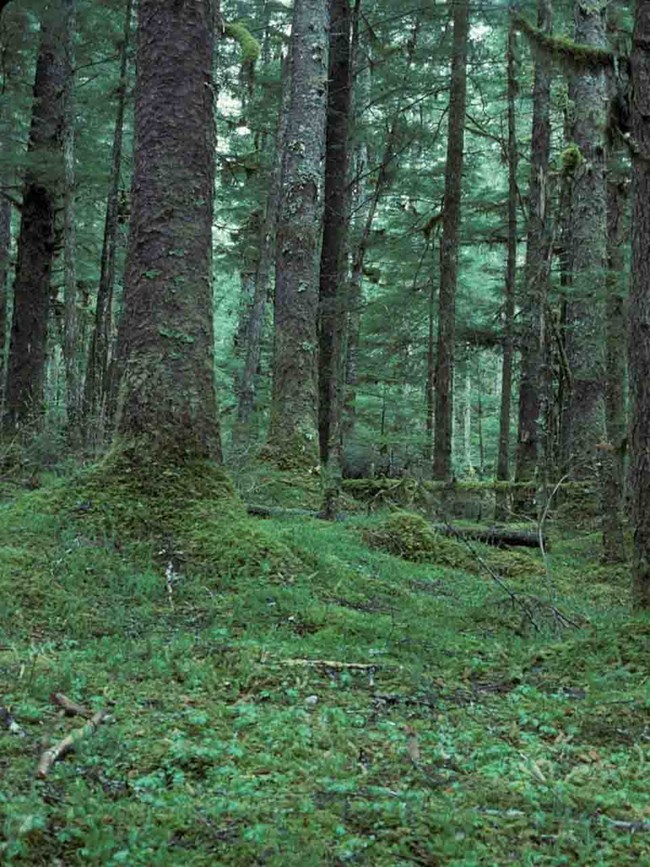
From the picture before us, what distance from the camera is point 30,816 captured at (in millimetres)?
2258

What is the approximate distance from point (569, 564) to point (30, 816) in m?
7.74

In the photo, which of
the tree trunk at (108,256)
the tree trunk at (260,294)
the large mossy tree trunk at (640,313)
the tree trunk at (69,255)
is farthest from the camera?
the tree trunk at (260,294)

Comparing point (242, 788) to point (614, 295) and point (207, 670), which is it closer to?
point (207, 670)

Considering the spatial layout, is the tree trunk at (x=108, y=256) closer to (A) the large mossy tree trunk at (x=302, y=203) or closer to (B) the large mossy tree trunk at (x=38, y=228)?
(B) the large mossy tree trunk at (x=38, y=228)

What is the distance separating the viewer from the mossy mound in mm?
7895

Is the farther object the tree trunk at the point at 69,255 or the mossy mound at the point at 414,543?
the tree trunk at the point at 69,255

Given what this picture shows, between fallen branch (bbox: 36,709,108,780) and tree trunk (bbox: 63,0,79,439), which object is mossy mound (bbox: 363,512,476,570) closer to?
fallen branch (bbox: 36,709,108,780)

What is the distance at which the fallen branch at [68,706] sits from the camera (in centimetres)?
320

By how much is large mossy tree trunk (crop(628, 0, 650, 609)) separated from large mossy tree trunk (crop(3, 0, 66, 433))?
1059cm

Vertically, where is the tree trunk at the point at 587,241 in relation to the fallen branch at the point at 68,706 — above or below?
above

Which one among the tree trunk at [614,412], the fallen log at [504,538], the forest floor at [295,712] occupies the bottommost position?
the forest floor at [295,712]

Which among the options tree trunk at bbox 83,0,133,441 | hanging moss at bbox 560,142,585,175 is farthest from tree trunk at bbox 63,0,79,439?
hanging moss at bbox 560,142,585,175

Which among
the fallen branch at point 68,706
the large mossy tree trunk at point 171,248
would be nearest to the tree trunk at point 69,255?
the large mossy tree trunk at point 171,248

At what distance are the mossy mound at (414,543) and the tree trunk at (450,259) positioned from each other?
317 cm
